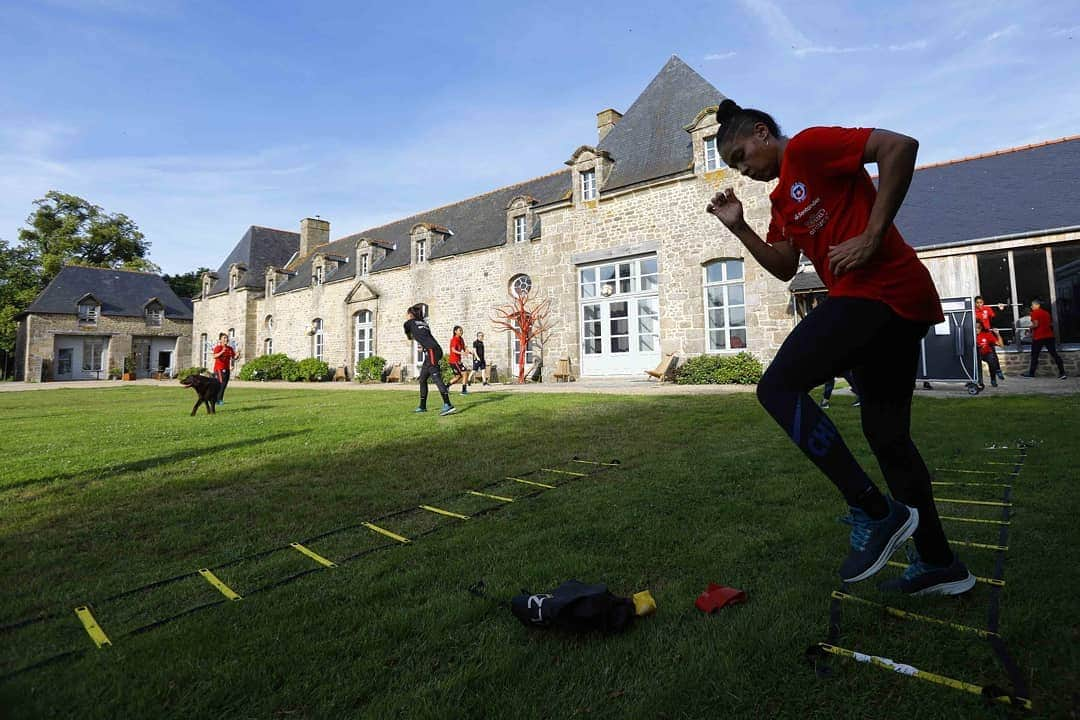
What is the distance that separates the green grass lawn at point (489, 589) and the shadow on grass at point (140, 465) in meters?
0.05

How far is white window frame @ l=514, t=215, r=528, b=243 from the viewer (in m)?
18.6

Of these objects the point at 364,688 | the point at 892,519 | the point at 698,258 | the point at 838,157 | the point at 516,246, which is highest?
the point at 516,246

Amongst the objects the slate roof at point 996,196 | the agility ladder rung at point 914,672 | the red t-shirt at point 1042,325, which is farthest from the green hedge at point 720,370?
the agility ladder rung at point 914,672

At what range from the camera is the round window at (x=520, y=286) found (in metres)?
18.3

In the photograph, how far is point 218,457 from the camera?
5070mm

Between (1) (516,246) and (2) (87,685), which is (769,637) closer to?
(2) (87,685)

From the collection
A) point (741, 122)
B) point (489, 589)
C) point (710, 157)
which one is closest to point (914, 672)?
point (489, 589)

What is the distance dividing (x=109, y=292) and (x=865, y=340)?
44055 mm

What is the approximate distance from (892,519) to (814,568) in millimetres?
458

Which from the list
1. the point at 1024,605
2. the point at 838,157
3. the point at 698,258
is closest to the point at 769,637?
the point at 1024,605

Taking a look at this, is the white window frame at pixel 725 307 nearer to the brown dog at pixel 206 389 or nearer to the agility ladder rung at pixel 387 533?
the brown dog at pixel 206 389

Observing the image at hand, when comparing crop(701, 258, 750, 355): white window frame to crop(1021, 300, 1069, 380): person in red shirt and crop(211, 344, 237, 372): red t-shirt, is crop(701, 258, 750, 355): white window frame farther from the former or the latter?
crop(211, 344, 237, 372): red t-shirt

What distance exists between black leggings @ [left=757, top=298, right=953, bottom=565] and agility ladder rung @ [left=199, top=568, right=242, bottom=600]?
6.77 feet

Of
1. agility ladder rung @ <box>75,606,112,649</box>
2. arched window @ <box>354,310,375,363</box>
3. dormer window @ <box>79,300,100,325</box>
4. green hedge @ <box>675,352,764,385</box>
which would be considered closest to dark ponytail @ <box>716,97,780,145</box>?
agility ladder rung @ <box>75,606,112,649</box>
